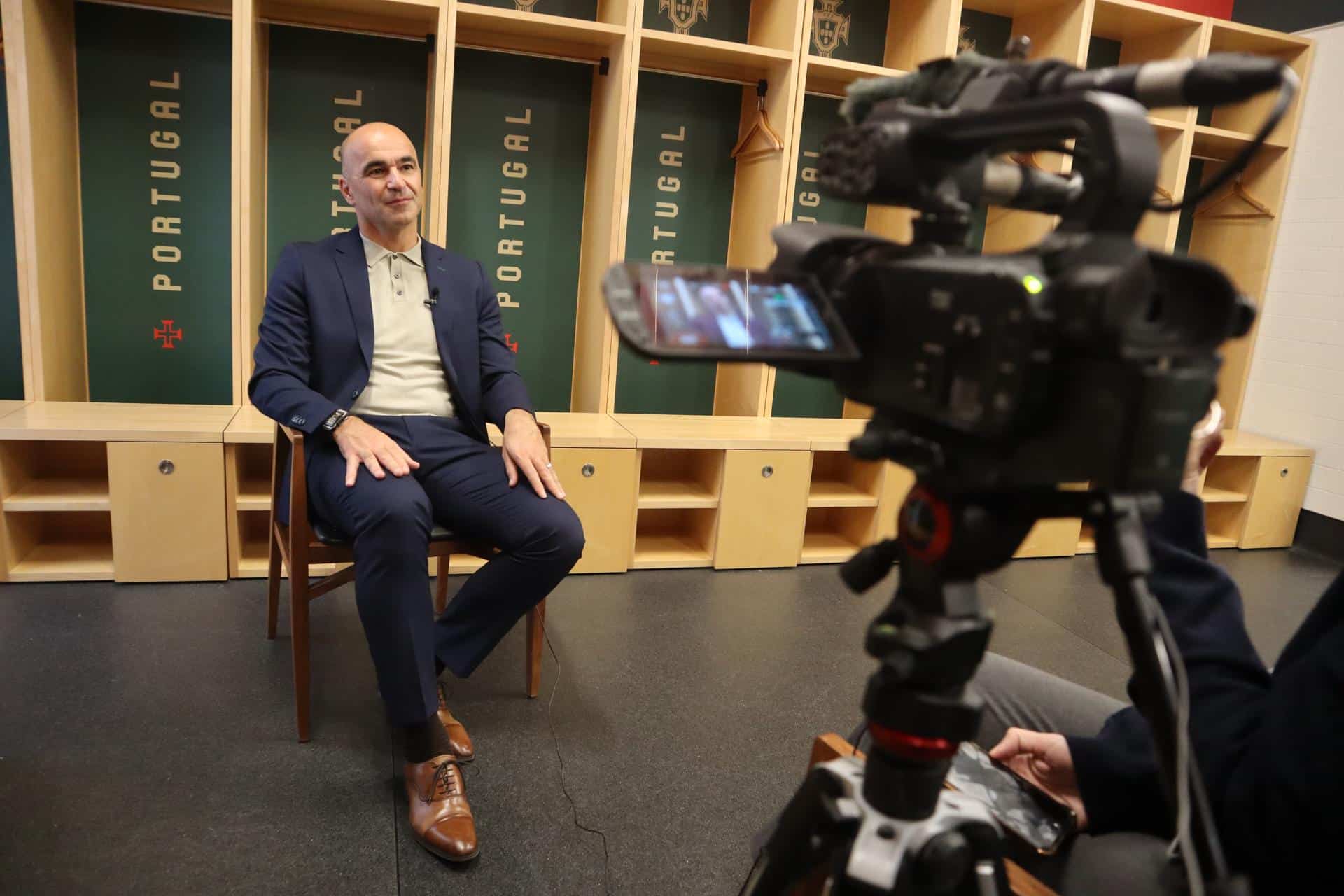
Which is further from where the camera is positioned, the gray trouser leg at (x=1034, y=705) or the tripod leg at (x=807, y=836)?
the gray trouser leg at (x=1034, y=705)

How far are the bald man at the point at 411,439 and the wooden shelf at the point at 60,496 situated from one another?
97 centimetres

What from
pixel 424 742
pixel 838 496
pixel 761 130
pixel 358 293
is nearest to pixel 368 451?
pixel 358 293

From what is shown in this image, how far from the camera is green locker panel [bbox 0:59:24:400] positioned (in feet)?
9.82

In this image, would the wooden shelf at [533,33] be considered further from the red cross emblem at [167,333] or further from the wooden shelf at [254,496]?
the wooden shelf at [254,496]

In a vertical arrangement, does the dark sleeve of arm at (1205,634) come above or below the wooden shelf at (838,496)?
above

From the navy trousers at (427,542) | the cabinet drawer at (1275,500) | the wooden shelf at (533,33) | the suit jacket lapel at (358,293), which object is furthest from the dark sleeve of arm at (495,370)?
the cabinet drawer at (1275,500)

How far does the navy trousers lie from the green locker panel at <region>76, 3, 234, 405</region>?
1592 millimetres

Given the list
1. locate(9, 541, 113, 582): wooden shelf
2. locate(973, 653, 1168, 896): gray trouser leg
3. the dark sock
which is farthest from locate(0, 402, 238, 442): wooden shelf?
locate(973, 653, 1168, 896): gray trouser leg

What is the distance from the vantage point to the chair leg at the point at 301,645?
1884 millimetres

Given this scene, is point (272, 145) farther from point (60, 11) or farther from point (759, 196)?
point (759, 196)

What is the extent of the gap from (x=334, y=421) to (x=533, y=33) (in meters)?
1.93

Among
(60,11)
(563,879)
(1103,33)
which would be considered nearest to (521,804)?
(563,879)

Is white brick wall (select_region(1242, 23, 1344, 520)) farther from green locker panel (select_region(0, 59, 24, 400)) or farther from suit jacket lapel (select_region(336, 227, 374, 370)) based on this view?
green locker panel (select_region(0, 59, 24, 400))

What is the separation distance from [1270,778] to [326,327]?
1.97m
